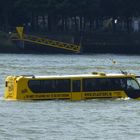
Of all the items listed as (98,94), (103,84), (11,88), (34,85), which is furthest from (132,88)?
(11,88)

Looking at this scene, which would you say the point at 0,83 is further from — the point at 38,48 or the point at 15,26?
the point at 15,26

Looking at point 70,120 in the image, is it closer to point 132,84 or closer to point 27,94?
point 27,94

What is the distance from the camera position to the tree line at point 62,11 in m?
142

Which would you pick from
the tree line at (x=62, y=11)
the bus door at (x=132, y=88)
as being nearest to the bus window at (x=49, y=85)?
the bus door at (x=132, y=88)

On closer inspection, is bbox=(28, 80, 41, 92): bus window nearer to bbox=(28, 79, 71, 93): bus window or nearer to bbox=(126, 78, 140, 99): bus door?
bbox=(28, 79, 71, 93): bus window

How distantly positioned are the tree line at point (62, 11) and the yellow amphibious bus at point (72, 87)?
282 feet

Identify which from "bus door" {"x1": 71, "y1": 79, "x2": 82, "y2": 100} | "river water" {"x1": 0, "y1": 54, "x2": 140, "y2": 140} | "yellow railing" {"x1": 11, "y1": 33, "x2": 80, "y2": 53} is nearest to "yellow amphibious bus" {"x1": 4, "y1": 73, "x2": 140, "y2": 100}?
"bus door" {"x1": 71, "y1": 79, "x2": 82, "y2": 100}

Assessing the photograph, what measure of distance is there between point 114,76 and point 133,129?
1341 cm

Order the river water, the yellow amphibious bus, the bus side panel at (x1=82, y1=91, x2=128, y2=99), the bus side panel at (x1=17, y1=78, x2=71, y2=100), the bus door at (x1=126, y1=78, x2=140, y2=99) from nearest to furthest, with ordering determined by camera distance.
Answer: the river water → the bus side panel at (x1=17, y1=78, x2=71, y2=100) → the yellow amphibious bus → the bus side panel at (x1=82, y1=91, x2=128, y2=99) → the bus door at (x1=126, y1=78, x2=140, y2=99)

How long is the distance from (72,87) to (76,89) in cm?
21

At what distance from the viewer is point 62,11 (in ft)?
463

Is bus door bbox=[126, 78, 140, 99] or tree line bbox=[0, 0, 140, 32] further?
tree line bbox=[0, 0, 140, 32]

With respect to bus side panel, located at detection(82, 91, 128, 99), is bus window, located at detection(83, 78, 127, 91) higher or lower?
higher

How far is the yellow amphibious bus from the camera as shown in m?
53.8
